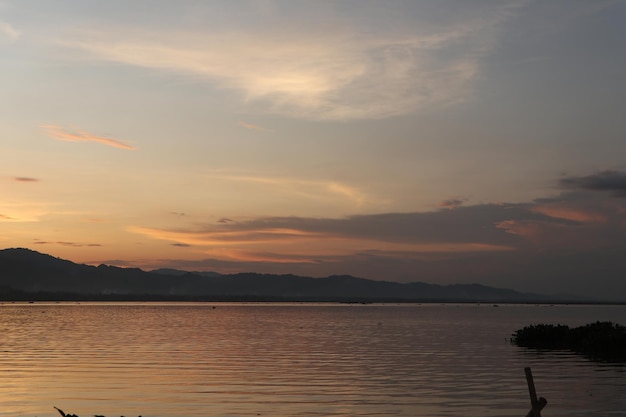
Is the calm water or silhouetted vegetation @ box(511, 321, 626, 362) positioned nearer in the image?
the calm water

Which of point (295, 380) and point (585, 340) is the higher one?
point (585, 340)

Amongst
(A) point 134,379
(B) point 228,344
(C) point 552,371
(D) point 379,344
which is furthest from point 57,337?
(C) point 552,371

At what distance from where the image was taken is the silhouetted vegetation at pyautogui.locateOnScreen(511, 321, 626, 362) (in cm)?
7727

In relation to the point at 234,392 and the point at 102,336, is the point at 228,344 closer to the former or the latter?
the point at 102,336

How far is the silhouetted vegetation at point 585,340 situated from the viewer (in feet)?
254

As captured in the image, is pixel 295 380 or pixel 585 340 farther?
pixel 585 340

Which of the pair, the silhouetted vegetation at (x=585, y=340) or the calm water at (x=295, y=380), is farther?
the silhouetted vegetation at (x=585, y=340)

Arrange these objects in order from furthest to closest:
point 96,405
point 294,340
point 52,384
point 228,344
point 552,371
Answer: point 294,340 → point 228,344 → point 552,371 → point 52,384 → point 96,405

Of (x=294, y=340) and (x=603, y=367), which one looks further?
(x=294, y=340)

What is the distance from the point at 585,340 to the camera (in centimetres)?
8050

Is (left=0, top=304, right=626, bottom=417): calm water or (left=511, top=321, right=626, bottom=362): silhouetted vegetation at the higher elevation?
(left=511, top=321, right=626, bottom=362): silhouetted vegetation

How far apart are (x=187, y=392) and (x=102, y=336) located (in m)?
59.1

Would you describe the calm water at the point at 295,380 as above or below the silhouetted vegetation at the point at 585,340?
below

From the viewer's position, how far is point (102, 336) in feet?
336
